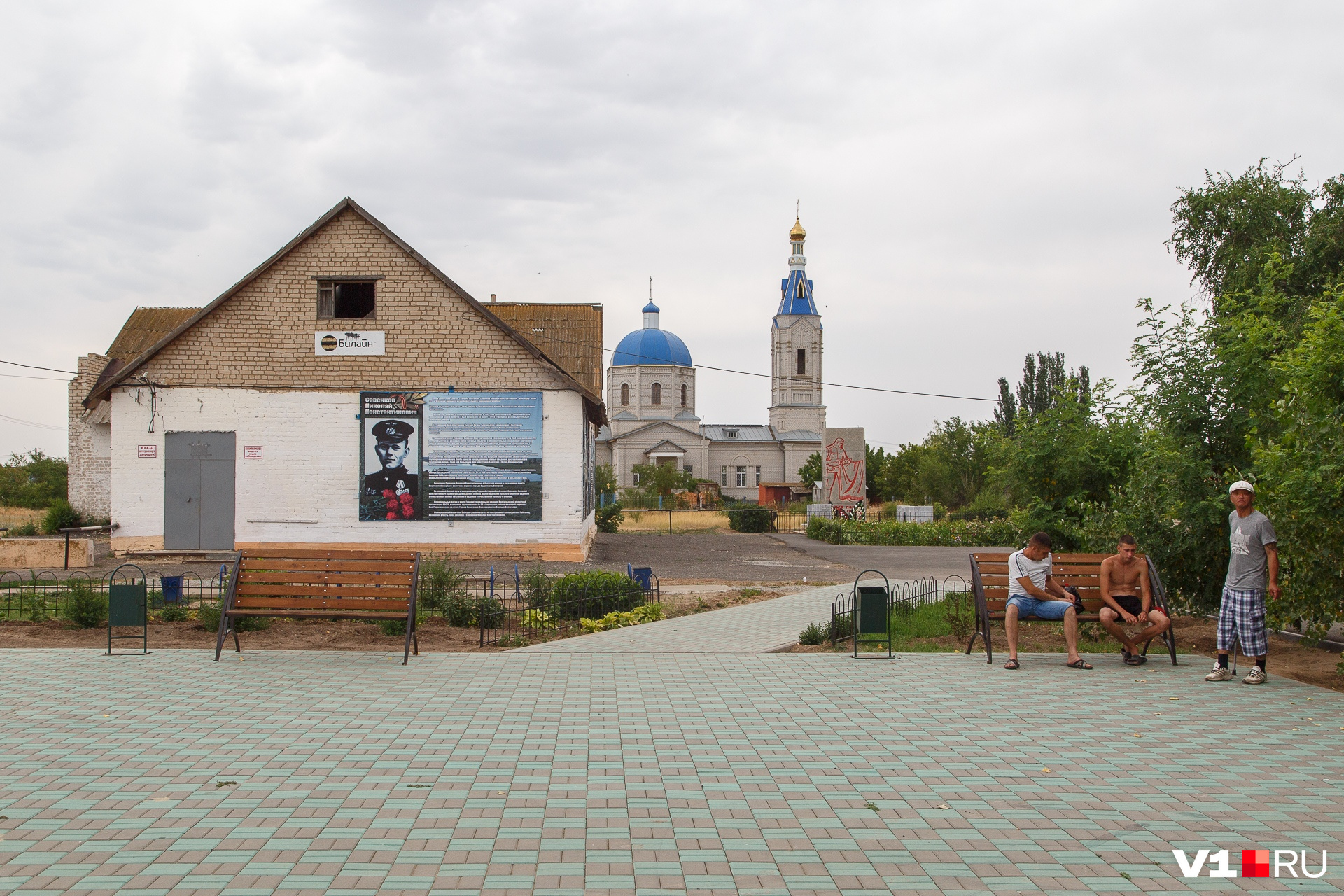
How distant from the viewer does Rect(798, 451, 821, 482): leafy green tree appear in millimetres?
81438

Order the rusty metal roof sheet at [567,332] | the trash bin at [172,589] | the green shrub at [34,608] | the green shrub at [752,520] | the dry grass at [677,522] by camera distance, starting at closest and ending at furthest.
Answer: the green shrub at [34,608] < the trash bin at [172,589] < the rusty metal roof sheet at [567,332] < the dry grass at [677,522] < the green shrub at [752,520]

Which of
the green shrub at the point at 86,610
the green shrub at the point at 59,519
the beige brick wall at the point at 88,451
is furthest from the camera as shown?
the beige brick wall at the point at 88,451

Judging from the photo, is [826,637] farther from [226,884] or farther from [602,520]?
[602,520]

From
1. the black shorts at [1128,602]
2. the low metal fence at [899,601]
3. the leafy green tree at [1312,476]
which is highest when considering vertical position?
the leafy green tree at [1312,476]

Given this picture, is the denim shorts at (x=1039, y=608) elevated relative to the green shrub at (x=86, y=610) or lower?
elevated

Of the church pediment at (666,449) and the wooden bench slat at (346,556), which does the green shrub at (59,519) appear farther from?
the church pediment at (666,449)

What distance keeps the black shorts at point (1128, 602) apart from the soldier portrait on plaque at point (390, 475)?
15408 millimetres

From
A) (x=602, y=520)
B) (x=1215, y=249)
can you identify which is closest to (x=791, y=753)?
(x=1215, y=249)

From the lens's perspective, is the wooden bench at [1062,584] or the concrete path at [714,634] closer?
the wooden bench at [1062,584]

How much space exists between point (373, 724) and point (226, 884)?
264 cm

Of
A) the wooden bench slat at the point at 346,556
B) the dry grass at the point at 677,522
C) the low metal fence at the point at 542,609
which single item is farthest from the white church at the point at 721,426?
the wooden bench slat at the point at 346,556

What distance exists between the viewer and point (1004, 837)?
456 centimetres

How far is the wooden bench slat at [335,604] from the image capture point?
9195 mm

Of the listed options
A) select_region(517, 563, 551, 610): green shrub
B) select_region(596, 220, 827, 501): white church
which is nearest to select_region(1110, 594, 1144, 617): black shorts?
select_region(517, 563, 551, 610): green shrub
